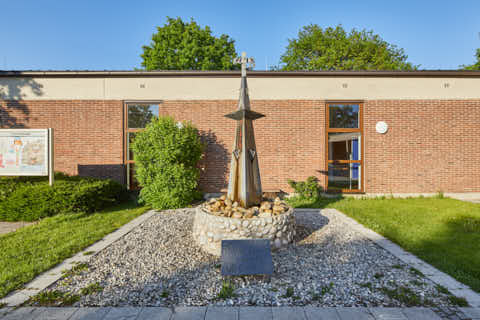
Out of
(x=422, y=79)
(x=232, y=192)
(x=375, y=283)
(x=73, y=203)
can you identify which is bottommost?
(x=375, y=283)

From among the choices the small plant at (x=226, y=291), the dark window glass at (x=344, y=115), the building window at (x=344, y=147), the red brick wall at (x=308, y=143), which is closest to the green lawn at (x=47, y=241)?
the small plant at (x=226, y=291)

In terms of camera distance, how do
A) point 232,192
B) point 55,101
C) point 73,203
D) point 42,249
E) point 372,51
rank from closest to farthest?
1. point 42,249
2. point 232,192
3. point 73,203
4. point 55,101
5. point 372,51

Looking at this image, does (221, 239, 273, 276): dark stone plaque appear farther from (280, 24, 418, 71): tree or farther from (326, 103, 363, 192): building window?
(280, 24, 418, 71): tree

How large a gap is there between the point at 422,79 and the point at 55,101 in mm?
12409

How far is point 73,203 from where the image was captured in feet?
19.2

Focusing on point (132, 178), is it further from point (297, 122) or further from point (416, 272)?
point (416, 272)

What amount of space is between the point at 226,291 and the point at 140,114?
23.7ft

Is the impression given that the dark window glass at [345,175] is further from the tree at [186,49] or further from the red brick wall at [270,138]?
the tree at [186,49]

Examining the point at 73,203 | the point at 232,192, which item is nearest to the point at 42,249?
the point at 73,203

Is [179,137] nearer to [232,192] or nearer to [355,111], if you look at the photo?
[232,192]

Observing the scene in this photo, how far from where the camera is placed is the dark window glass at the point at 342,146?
27.2 feet

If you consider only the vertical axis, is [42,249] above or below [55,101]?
below

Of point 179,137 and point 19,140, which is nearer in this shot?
point 19,140

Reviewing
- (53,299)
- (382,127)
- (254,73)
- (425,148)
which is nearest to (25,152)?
(53,299)
